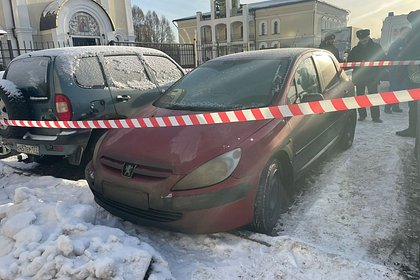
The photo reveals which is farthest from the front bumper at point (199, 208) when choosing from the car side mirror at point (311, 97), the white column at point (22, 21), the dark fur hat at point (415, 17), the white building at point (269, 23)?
the white building at point (269, 23)

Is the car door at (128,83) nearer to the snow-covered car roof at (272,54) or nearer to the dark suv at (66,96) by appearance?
the dark suv at (66,96)

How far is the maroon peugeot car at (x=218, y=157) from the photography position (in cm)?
294

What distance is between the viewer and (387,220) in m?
3.50

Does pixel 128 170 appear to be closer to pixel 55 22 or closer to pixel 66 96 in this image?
pixel 66 96

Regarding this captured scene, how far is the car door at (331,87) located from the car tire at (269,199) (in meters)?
1.38

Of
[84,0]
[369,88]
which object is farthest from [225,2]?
[369,88]

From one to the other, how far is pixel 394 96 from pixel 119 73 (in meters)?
3.76

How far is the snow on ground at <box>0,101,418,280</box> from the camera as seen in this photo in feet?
8.66

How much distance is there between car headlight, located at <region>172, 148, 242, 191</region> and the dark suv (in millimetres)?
2357

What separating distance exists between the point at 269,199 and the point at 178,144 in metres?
0.98

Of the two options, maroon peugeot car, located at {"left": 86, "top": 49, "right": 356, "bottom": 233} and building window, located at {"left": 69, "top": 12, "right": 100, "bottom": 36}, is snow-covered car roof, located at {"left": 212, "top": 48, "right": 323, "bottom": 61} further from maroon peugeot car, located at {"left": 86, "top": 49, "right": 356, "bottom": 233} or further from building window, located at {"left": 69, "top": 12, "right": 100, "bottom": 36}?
building window, located at {"left": 69, "top": 12, "right": 100, "bottom": 36}

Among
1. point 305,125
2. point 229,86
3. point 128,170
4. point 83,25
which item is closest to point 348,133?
point 305,125

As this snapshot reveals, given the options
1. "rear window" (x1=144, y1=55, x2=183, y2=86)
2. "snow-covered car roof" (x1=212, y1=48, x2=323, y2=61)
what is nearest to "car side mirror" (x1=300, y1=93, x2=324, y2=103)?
"snow-covered car roof" (x1=212, y1=48, x2=323, y2=61)

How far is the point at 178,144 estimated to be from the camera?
3.14 m
